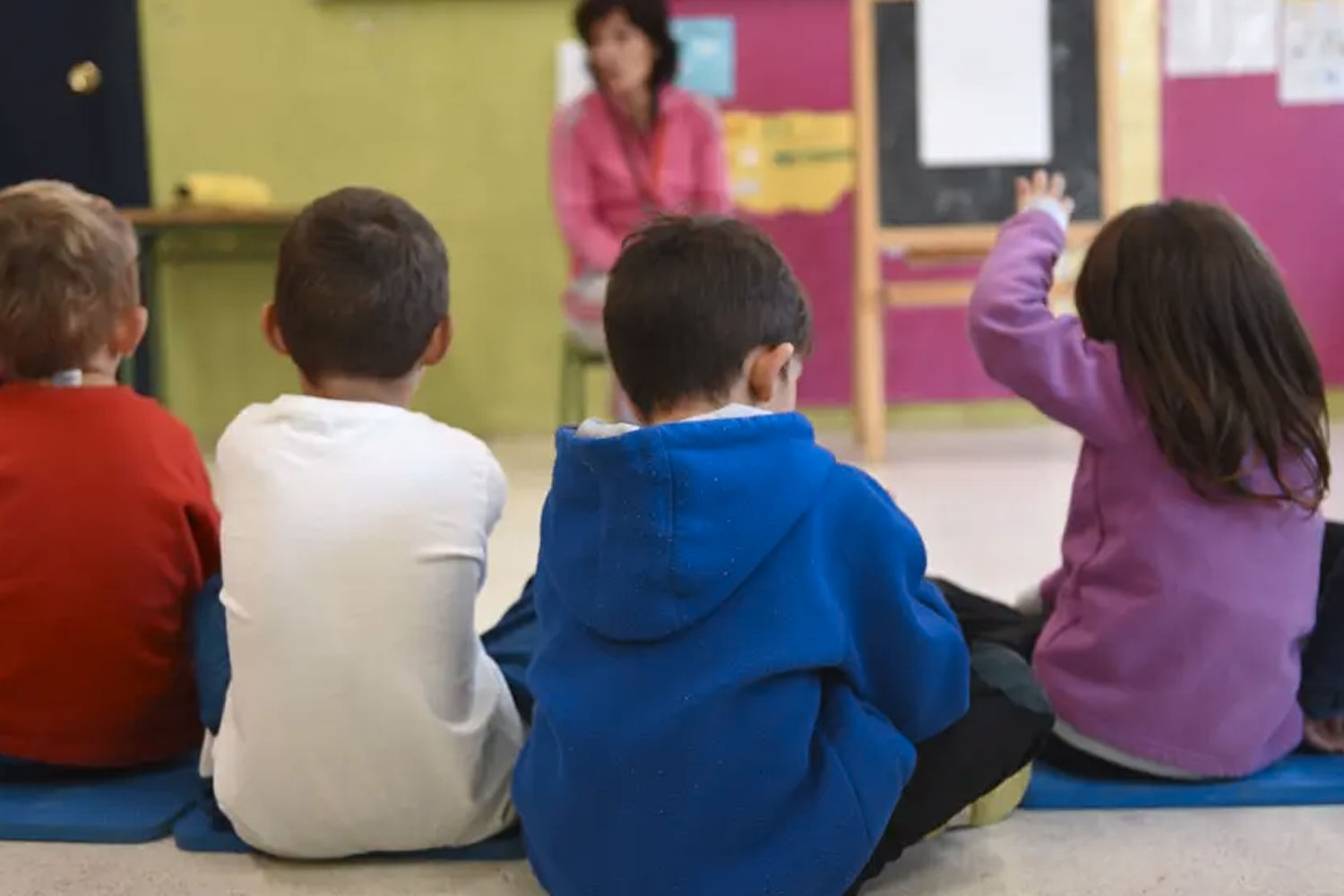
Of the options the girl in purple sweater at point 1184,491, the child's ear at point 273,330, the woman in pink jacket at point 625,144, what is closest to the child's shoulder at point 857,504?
the girl in purple sweater at point 1184,491

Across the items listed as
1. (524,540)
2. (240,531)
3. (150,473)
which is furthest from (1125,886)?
(524,540)

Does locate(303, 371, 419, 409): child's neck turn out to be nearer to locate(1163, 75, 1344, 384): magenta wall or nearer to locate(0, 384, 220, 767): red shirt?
locate(0, 384, 220, 767): red shirt

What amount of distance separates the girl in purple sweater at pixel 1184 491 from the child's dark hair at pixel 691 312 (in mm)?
355

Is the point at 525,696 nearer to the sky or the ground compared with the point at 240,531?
nearer to the ground

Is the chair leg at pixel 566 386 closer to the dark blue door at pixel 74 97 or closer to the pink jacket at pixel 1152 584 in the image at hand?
the dark blue door at pixel 74 97

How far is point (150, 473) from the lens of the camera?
1.35 m

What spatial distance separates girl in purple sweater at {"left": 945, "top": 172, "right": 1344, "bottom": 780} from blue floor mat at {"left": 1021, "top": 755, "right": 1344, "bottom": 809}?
15 mm

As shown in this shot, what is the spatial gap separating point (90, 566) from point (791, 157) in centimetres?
283

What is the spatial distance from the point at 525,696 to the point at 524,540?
1.20 metres

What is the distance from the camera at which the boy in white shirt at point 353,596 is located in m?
1.17

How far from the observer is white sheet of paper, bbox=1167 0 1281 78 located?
382 centimetres

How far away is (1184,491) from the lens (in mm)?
1278

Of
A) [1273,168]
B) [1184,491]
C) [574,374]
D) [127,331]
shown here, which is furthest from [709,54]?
[1184,491]

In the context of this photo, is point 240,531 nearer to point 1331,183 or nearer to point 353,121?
point 353,121
